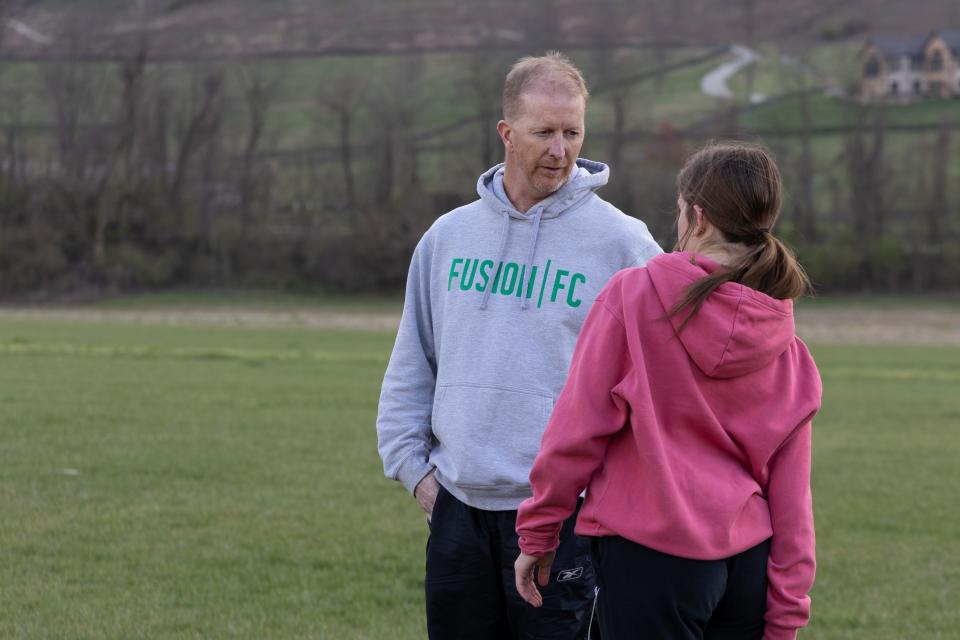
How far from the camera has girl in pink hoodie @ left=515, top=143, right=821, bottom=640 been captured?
8.91 ft

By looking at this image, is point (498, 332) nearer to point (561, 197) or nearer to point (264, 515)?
point (561, 197)

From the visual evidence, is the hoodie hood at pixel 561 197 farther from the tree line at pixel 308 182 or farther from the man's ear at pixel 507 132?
the tree line at pixel 308 182

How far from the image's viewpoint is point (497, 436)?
3.46m

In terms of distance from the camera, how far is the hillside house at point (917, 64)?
83.9m

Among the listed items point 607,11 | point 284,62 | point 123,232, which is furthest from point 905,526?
point 607,11

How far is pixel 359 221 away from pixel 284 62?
39955 millimetres

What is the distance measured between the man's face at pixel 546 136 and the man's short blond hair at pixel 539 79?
0.06ft

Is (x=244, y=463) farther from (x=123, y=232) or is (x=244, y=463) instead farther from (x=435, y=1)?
(x=435, y=1)

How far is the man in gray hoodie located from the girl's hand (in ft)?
0.81

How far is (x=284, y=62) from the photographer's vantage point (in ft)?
298

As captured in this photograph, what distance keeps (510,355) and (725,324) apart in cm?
92

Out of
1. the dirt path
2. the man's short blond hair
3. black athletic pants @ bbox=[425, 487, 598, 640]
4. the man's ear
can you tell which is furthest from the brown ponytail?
the dirt path

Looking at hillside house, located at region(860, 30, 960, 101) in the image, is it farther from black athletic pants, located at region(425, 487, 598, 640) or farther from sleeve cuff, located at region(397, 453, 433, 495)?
black athletic pants, located at region(425, 487, 598, 640)

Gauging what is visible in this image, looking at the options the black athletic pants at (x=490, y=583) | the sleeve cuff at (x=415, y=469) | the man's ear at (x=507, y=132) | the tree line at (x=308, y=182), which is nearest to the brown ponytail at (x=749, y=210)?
the man's ear at (x=507, y=132)
